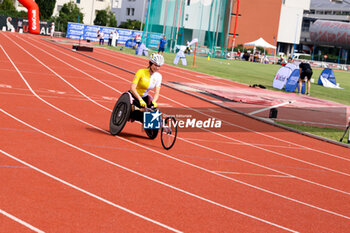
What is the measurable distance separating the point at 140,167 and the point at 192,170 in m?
0.91

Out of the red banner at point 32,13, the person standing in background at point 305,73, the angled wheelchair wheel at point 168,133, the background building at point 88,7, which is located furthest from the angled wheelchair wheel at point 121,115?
the background building at point 88,7

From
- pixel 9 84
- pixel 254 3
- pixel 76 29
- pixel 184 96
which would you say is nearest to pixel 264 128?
pixel 184 96

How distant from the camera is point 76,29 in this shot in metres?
63.3

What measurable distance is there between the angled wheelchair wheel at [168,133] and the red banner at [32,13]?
4171 centimetres

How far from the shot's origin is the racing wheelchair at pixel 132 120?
33.8 ft

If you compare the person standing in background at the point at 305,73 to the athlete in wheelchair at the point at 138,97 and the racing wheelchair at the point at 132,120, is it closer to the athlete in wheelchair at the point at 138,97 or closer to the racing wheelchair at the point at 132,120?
the racing wheelchair at the point at 132,120

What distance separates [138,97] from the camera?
1049 centimetres

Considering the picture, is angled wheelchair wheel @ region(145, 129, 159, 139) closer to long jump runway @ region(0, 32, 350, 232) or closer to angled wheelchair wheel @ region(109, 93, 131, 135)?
long jump runway @ region(0, 32, 350, 232)

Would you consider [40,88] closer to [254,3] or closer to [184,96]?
[184,96]

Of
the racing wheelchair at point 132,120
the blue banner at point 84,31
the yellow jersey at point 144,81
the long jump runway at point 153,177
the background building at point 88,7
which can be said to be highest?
the background building at point 88,7

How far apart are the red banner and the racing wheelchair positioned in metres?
40.8

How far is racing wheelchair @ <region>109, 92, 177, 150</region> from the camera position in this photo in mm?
10305

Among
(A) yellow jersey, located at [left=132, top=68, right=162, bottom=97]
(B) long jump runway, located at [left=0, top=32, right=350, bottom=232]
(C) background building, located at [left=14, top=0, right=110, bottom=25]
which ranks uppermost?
(C) background building, located at [left=14, top=0, right=110, bottom=25]

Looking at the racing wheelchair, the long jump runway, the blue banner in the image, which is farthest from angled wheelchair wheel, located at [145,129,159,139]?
the blue banner
